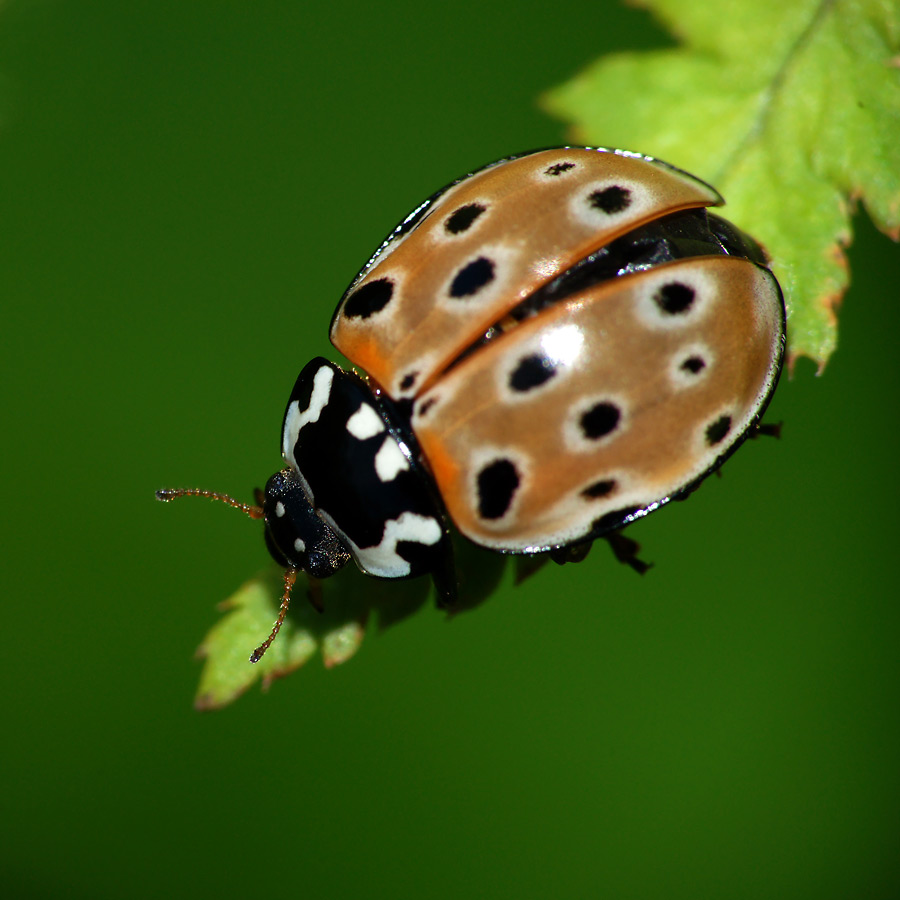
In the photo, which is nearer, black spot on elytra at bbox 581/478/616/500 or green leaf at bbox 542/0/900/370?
black spot on elytra at bbox 581/478/616/500

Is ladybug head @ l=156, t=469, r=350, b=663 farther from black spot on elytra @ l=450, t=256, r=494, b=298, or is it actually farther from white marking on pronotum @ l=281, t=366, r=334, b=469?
black spot on elytra @ l=450, t=256, r=494, b=298

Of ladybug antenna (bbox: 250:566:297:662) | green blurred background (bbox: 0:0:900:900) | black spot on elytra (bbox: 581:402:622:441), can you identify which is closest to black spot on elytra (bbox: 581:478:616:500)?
black spot on elytra (bbox: 581:402:622:441)

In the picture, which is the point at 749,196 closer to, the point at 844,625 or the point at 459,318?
the point at 459,318

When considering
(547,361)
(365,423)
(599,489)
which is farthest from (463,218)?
(599,489)

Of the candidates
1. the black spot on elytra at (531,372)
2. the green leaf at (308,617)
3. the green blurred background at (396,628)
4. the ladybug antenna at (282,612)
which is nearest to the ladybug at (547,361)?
the black spot on elytra at (531,372)

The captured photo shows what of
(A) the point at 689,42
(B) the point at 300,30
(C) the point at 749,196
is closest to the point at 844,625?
(C) the point at 749,196

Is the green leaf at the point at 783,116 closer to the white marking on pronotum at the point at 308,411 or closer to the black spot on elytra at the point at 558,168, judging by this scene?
the black spot on elytra at the point at 558,168

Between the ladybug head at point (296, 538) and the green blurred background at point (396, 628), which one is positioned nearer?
the ladybug head at point (296, 538)
